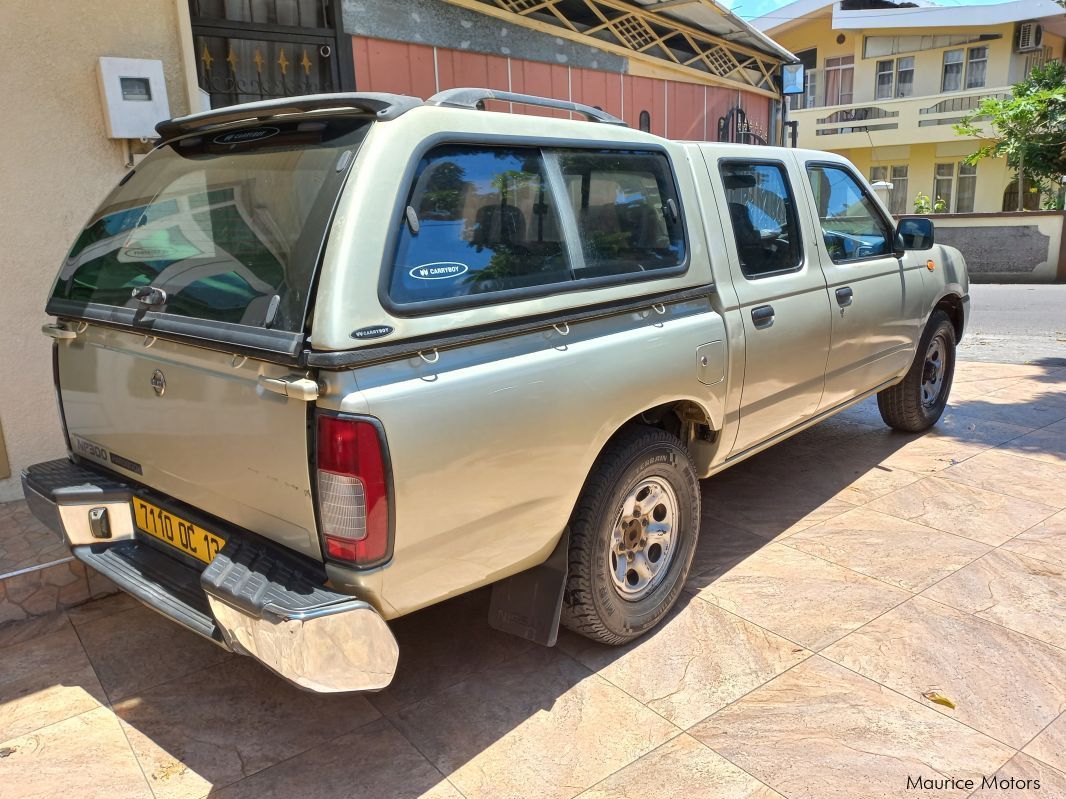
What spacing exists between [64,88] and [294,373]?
3.31 metres

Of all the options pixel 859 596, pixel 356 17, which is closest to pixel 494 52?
pixel 356 17

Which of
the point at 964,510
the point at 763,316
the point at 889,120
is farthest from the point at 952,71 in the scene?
the point at 763,316

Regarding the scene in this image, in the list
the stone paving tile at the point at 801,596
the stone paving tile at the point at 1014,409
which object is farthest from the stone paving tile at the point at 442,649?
the stone paving tile at the point at 1014,409

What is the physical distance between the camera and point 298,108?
8.39 feet

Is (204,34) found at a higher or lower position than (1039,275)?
higher

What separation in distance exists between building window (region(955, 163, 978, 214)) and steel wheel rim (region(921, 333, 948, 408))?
24.6m

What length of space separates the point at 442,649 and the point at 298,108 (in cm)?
206

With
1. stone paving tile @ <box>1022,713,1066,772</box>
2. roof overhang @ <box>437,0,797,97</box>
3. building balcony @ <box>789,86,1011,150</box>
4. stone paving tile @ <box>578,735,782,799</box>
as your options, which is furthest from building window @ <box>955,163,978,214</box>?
stone paving tile @ <box>578,735,782,799</box>

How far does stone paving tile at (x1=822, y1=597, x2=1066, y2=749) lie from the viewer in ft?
9.16

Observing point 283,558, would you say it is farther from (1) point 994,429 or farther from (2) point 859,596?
(1) point 994,429

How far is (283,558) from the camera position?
7.83 ft

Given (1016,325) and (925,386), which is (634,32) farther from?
(1016,325)

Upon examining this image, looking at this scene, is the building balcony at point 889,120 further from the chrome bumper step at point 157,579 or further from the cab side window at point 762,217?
the chrome bumper step at point 157,579

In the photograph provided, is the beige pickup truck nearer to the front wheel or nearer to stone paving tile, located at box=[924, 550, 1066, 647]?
stone paving tile, located at box=[924, 550, 1066, 647]
